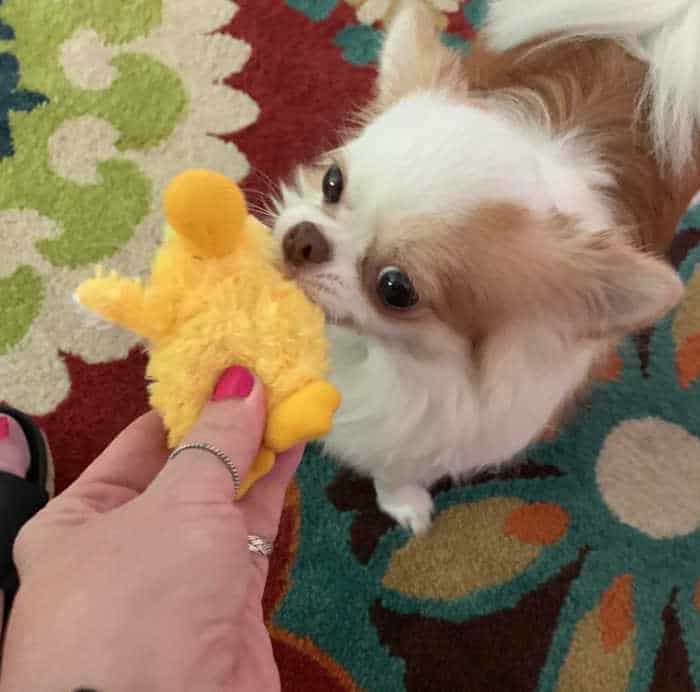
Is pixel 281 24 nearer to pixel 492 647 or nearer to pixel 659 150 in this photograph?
pixel 659 150

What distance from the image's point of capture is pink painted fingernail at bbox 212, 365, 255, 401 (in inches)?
26.5

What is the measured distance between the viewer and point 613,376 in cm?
146

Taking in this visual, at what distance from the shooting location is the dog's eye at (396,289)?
80cm

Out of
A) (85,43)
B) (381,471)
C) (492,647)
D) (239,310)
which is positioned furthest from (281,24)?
(492,647)

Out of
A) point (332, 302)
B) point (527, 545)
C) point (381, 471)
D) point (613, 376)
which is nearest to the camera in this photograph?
point (332, 302)

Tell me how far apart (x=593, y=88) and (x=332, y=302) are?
59cm

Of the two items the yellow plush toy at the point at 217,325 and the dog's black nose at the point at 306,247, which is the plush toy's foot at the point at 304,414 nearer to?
the yellow plush toy at the point at 217,325

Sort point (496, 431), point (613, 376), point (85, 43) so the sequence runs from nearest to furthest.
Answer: point (496, 431)
point (613, 376)
point (85, 43)

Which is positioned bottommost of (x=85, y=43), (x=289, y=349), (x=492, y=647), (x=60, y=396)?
(x=492, y=647)

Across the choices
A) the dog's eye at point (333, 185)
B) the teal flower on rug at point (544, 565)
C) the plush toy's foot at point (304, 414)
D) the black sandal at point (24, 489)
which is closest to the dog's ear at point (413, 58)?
the dog's eye at point (333, 185)

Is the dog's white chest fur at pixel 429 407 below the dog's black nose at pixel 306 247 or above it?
below

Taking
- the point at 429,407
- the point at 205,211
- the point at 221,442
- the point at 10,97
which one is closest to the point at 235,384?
the point at 221,442

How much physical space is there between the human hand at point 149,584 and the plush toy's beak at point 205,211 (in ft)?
0.47

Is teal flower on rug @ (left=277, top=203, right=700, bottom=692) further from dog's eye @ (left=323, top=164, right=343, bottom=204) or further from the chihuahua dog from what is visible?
dog's eye @ (left=323, top=164, right=343, bottom=204)
